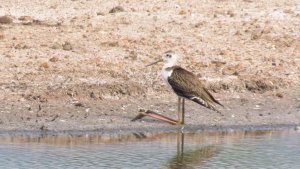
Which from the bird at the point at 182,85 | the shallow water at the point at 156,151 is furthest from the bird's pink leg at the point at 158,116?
the shallow water at the point at 156,151

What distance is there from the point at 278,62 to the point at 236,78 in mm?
1914

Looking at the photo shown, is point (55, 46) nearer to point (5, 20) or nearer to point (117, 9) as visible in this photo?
point (5, 20)

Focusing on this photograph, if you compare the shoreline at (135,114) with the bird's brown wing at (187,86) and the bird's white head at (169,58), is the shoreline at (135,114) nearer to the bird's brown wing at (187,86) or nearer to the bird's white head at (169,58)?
the bird's brown wing at (187,86)

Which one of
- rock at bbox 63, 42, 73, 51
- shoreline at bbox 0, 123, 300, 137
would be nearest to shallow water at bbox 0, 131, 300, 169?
shoreline at bbox 0, 123, 300, 137

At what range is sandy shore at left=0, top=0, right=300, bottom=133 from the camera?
52.0 feet

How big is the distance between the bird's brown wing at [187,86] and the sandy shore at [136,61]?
0.48m

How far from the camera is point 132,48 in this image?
19906 mm

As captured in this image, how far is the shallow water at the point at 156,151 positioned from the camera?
41.6 ft

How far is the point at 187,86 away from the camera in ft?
49.6

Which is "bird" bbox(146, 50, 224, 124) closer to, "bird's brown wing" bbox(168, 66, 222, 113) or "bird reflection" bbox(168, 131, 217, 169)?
"bird's brown wing" bbox(168, 66, 222, 113)

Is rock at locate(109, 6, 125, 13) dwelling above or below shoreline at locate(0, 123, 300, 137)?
above

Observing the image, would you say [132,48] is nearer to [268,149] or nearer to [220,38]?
[220,38]

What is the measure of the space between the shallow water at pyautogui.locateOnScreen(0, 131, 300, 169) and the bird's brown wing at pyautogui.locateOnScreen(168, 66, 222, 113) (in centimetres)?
57

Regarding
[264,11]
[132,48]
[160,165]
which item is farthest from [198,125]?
[264,11]
